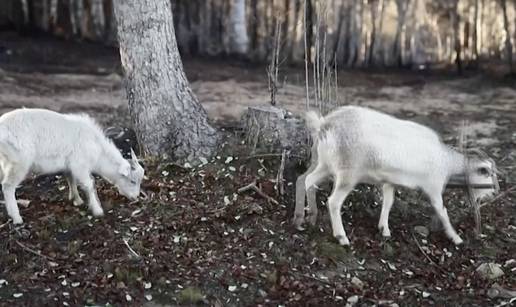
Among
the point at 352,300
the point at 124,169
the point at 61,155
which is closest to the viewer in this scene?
the point at 352,300

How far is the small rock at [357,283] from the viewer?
6001 mm

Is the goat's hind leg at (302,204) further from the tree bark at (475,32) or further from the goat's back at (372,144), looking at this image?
the tree bark at (475,32)

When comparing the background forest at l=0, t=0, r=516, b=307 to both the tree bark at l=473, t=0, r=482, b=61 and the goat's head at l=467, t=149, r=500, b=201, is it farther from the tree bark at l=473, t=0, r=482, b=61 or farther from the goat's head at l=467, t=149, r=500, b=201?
the tree bark at l=473, t=0, r=482, b=61

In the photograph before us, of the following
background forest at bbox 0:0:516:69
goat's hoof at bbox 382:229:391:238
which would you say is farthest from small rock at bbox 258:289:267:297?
background forest at bbox 0:0:516:69

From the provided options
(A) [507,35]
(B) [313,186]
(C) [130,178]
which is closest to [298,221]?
(B) [313,186]

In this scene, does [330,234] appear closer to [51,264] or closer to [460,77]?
[51,264]

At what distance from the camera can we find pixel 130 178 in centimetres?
686

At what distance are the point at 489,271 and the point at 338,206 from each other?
3.85 feet

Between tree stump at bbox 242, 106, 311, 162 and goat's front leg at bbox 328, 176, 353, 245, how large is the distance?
116cm

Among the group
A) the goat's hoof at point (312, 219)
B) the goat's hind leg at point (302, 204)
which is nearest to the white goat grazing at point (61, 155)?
the goat's hind leg at point (302, 204)

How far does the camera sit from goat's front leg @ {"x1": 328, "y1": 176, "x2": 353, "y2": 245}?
6352 millimetres

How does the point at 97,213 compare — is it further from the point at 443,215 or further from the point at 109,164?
the point at 443,215

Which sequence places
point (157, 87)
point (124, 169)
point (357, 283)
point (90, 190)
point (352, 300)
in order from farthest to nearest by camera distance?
point (157, 87) < point (124, 169) < point (90, 190) < point (357, 283) < point (352, 300)

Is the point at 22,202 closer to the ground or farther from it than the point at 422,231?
farther from it
